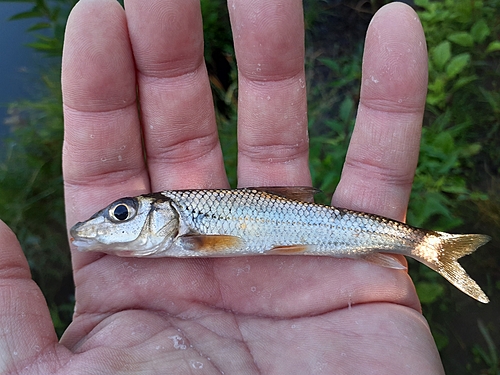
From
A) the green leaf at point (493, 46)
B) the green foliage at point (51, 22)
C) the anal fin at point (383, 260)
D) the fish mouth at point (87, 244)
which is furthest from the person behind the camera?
the green leaf at point (493, 46)

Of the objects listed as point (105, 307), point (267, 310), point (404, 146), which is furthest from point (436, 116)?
point (105, 307)

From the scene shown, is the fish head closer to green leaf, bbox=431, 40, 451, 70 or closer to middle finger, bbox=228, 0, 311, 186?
middle finger, bbox=228, 0, 311, 186

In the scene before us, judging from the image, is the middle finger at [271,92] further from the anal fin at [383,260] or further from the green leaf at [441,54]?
the green leaf at [441,54]

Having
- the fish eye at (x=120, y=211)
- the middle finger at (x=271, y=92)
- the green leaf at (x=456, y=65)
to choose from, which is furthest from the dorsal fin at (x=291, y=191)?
the green leaf at (x=456, y=65)

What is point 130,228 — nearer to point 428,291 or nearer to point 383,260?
point 383,260

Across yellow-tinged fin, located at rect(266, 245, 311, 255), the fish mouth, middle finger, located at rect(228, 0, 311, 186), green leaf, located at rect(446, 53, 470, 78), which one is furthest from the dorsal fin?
green leaf, located at rect(446, 53, 470, 78)

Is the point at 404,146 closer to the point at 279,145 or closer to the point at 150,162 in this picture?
the point at 279,145
